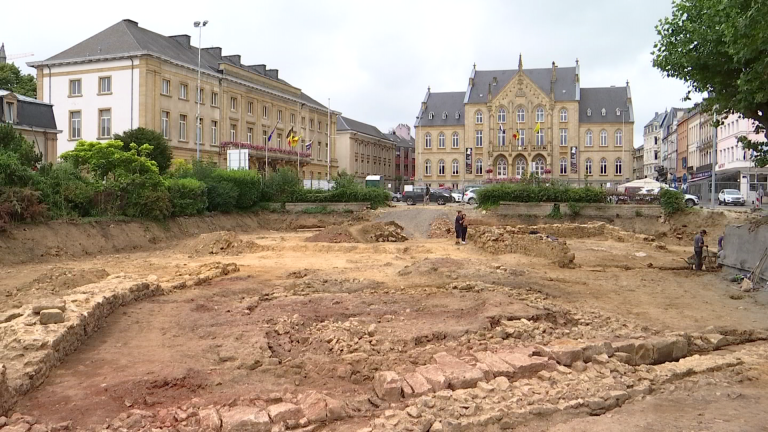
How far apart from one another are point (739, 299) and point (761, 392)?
8756 millimetres

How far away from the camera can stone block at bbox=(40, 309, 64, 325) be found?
9.30m

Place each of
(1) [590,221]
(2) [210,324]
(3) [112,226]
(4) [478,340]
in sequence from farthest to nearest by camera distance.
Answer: (1) [590,221], (3) [112,226], (2) [210,324], (4) [478,340]

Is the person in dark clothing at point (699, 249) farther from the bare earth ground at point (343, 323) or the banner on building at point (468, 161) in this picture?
the banner on building at point (468, 161)

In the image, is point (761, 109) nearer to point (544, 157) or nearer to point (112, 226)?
point (112, 226)

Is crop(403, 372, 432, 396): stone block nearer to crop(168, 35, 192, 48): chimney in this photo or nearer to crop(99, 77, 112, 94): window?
crop(99, 77, 112, 94): window

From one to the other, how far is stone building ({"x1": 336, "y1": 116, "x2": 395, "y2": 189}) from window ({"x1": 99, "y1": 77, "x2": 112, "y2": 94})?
35467mm

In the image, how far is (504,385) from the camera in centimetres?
776

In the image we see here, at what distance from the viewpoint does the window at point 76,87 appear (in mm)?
50531

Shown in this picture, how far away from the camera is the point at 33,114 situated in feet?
130

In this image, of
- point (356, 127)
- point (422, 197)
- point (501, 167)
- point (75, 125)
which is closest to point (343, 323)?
point (422, 197)

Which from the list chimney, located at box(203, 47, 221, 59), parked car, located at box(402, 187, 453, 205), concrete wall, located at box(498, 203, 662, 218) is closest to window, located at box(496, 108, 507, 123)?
parked car, located at box(402, 187, 453, 205)

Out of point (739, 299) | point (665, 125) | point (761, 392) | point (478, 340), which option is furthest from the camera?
point (665, 125)

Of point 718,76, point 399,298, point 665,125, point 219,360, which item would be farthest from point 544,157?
point 219,360

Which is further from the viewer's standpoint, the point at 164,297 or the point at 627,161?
Answer: the point at 627,161
